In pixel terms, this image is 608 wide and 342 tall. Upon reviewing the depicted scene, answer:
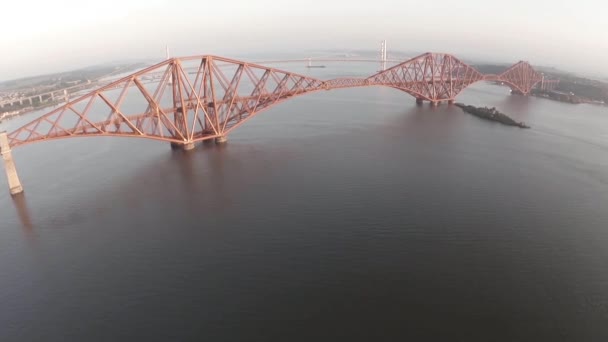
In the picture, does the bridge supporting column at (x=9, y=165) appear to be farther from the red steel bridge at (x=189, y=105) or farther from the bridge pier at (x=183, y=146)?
the bridge pier at (x=183, y=146)

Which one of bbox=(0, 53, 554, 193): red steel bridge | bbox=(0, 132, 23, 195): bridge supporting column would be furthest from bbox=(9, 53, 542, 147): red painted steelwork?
bbox=(0, 132, 23, 195): bridge supporting column

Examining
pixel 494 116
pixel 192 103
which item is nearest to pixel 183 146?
pixel 192 103

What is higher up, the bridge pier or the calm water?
the bridge pier

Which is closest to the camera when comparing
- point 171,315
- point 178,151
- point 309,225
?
point 171,315

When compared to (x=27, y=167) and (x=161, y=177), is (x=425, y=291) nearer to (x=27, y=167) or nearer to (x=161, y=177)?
(x=161, y=177)

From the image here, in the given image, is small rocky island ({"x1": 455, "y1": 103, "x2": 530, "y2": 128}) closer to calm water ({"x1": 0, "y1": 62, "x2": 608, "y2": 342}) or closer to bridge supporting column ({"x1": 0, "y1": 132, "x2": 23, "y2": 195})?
calm water ({"x1": 0, "y1": 62, "x2": 608, "y2": 342})

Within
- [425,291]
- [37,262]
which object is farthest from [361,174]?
[37,262]
